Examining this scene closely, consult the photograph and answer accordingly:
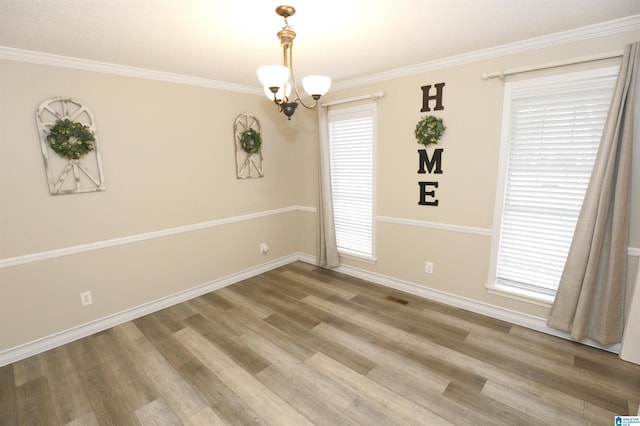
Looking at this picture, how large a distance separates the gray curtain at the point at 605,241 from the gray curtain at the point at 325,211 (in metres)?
2.46

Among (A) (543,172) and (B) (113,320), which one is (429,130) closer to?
(A) (543,172)

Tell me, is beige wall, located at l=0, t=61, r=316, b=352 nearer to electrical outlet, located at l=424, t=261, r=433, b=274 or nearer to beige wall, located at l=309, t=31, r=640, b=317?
beige wall, located at l=309, t=31, r=640, b=317

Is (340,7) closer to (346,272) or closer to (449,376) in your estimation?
(449,376)

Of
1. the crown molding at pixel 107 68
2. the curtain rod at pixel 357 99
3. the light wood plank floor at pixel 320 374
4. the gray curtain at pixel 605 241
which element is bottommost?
the light wood plank floor at pixel 320 374

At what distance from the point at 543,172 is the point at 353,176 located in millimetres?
1975

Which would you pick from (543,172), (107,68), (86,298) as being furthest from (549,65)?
(86,298)

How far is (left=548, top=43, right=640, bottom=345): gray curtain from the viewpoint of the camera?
2.09 m

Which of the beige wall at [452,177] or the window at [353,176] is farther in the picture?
the window at [353,176]

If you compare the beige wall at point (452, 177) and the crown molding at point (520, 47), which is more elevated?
the crown molding at point (520, 47)

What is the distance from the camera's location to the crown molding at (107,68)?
7.51 feet

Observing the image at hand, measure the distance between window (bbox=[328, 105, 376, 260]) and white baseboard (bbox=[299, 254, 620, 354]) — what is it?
10.9 inches

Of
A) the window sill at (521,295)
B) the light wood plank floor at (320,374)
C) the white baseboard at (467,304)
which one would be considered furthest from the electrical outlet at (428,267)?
the window sill at (521,295)

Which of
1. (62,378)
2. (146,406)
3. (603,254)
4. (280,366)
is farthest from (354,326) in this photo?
(62,378)

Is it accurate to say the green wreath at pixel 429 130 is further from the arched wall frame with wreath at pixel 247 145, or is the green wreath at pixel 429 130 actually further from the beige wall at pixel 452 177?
the arched wall frame with wreath at pixel 247 145
